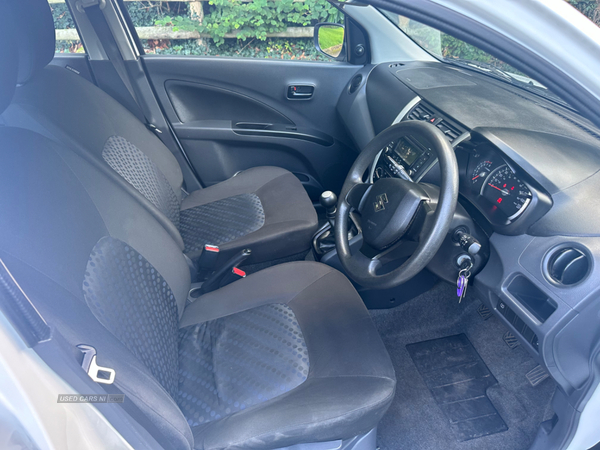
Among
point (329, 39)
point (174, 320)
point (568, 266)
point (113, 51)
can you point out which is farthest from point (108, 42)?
point (568, 266)

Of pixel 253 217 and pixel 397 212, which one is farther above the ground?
pixel 397 212

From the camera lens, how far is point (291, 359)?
104cm

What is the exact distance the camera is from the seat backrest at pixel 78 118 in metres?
1.02

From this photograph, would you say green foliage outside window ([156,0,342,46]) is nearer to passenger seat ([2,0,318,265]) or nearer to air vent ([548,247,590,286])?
passenger seat ([2,0,318,265])

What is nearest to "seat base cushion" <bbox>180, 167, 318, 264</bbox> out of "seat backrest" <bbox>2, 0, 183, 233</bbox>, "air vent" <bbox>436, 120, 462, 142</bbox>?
"seat backrest" <bbox>2, 0, 183, 233</bbox>

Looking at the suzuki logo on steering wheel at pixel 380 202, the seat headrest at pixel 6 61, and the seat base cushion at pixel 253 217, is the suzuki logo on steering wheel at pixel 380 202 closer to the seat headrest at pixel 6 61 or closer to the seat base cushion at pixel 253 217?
the seat base cushion at pixel 253 217

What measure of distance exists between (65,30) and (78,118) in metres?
0.78

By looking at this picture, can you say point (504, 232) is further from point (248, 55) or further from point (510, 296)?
point (248, 55)

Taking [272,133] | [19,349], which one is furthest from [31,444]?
[272,133]

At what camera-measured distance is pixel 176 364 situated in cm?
104

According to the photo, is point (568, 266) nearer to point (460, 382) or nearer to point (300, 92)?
point (460, 382)

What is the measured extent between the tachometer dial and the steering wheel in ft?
0.47

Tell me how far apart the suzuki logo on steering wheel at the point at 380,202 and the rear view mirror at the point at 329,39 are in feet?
3.51

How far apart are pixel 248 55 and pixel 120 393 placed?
68.9 inches
